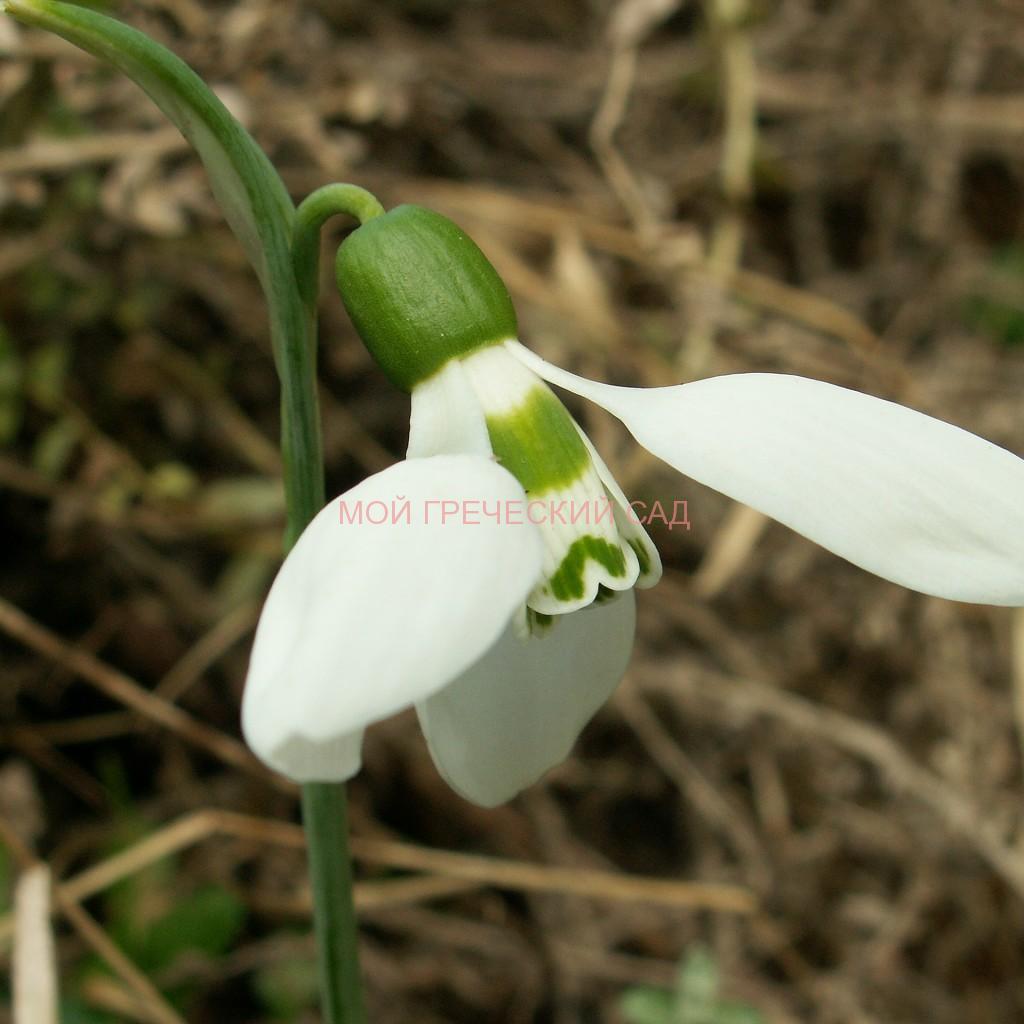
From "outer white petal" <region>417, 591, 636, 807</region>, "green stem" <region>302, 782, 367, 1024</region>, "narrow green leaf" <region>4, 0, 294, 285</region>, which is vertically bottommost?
"green stem" <region>302, 782, 367, 1024</region>

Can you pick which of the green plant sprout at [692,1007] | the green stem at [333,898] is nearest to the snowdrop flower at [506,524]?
the green stem at [333,898]

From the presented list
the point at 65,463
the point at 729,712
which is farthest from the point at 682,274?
the point at 65,463

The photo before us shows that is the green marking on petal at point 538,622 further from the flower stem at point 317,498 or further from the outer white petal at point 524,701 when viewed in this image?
the flower stem at point 317,498

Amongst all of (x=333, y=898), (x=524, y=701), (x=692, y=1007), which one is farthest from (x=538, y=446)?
(x=692, y=1007)

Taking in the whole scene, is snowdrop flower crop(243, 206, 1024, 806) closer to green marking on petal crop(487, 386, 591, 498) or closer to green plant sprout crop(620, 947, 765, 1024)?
green marking on petal crop(487, 386, 591, 498)

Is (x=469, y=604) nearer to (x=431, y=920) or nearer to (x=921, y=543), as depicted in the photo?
(x=921, y=543)

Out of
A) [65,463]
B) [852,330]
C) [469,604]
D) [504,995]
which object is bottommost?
[504,995]

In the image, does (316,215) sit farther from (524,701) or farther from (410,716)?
(410,716)

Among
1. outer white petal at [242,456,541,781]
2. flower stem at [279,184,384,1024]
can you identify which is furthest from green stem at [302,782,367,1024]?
outer white petal at [242,456,541,781]
